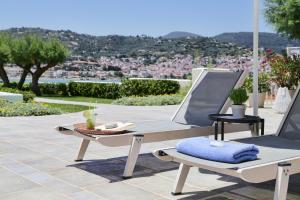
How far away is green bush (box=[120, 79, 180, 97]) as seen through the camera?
17.2 metres

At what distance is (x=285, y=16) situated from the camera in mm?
14328

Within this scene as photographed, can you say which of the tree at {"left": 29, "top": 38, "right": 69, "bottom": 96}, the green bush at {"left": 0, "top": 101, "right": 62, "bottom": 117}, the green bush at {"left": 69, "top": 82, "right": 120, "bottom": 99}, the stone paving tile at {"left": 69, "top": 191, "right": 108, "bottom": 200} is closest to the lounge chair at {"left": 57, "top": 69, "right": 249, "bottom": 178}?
the stone paving tile at {"left": 69, "top": 191, "right": 108, "bottom": 200}


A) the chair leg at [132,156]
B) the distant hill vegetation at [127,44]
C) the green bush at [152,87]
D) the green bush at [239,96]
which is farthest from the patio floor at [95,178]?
the distant hill vegetation at [127,44]

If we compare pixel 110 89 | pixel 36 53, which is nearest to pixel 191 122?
pixel 110 89

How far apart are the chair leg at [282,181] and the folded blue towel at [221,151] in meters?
0.29

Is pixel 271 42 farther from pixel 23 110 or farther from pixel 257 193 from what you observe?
pixel 257 193

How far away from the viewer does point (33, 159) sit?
18.0 feet

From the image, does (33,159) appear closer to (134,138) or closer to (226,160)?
(134,138)

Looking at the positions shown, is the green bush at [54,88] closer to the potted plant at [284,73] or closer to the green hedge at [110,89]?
the green hedge at [110,89]

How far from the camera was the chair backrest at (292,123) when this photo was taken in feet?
15.9

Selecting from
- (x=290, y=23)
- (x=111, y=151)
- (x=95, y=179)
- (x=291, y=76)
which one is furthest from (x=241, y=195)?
(x=290, y=23)

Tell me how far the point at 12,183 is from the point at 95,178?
2.75 ft

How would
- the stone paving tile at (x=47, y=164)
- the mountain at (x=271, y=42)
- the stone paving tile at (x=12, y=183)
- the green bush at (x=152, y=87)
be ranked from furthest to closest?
the green bush at (x=152, y=87) → the mountain at (x=271, y=42) → the stone paving tile at (x=47, y=164) → the stone paving tile at (x=12, y=183)

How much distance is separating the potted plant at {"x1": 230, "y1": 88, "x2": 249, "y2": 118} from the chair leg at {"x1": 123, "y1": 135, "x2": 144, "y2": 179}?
1205mm
